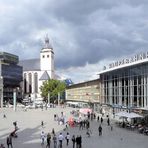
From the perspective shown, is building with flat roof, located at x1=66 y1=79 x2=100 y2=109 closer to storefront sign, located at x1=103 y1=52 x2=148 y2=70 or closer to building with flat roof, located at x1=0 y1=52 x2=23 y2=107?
storefront sign, located at x1=103 y1=52 x2=148 y2=70

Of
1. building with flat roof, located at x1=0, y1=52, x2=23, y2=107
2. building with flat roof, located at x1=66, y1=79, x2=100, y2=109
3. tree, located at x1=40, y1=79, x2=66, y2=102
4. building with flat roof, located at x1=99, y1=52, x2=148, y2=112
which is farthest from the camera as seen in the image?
building with flat roof, located at x1=0, y1=52, x2=23, y2=107

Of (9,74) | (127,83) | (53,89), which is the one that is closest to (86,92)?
(127,83)

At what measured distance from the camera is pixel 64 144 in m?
35.7

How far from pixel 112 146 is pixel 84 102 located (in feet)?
268

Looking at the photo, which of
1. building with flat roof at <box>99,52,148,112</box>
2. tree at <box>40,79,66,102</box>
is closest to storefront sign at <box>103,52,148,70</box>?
building with flat roof at <box>99,52,148,112</box>

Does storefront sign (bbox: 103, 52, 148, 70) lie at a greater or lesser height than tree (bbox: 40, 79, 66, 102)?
greater

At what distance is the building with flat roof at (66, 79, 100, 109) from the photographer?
317 ft

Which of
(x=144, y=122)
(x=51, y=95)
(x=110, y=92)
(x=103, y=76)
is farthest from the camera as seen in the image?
(x=51, y=95)

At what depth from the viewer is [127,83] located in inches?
2589

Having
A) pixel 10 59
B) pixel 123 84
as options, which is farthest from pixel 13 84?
pixel 123 84

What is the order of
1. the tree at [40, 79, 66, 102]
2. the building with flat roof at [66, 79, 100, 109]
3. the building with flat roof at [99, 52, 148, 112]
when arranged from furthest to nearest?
the tree at [40, 79, 66, 102] → the building with flat roof at [66, 79, 100, 109] → the building with flat roof at [99, 52, 148, 112]

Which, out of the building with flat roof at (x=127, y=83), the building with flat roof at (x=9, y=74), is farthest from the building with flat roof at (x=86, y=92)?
the building with flat roof at (x=9, y=74)

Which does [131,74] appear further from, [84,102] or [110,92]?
[84,102]

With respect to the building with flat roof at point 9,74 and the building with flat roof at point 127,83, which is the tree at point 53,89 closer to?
the building with flat roof at point 9,74
